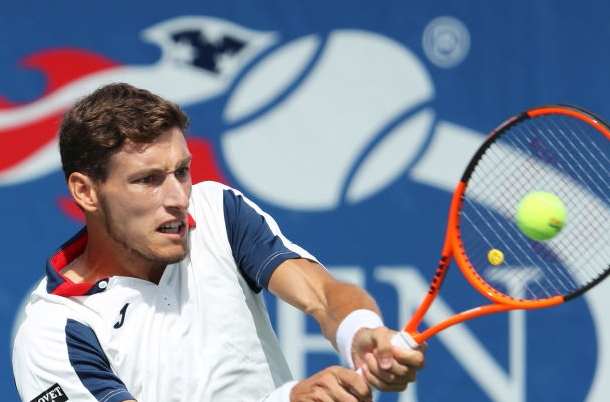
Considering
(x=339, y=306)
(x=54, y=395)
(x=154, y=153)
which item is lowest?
(x=54, y=395)

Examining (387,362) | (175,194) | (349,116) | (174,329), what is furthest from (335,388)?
(349,116)

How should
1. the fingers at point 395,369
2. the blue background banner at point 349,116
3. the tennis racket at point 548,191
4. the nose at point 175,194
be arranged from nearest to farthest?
the fingers at point 395,369 < the nose at point 175,194 < the tennis racket at point 548,191 < the blue background banner at point 349,116

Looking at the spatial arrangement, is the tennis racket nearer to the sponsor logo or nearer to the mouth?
the mouth

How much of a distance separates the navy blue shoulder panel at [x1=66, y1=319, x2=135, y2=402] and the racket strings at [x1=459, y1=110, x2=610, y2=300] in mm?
1580

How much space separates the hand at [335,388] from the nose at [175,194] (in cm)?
63

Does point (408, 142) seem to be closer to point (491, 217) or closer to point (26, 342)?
point (491, 217)

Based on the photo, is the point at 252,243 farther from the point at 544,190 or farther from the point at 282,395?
the point at 544,190

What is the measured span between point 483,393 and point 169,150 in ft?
8.45

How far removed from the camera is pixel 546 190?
467 cm

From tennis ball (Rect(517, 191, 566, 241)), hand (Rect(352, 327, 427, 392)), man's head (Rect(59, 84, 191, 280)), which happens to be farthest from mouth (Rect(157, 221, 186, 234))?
tennis ball (Rect(517, 191, 566, 241))

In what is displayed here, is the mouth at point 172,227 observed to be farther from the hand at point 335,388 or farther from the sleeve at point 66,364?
the hand at point 335,388

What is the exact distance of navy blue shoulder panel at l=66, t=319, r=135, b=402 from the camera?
10.3ft

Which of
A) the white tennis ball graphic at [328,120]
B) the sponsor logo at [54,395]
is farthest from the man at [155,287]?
the white tennis ball graphic at [328,120]

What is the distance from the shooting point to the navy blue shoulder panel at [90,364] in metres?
3.14
